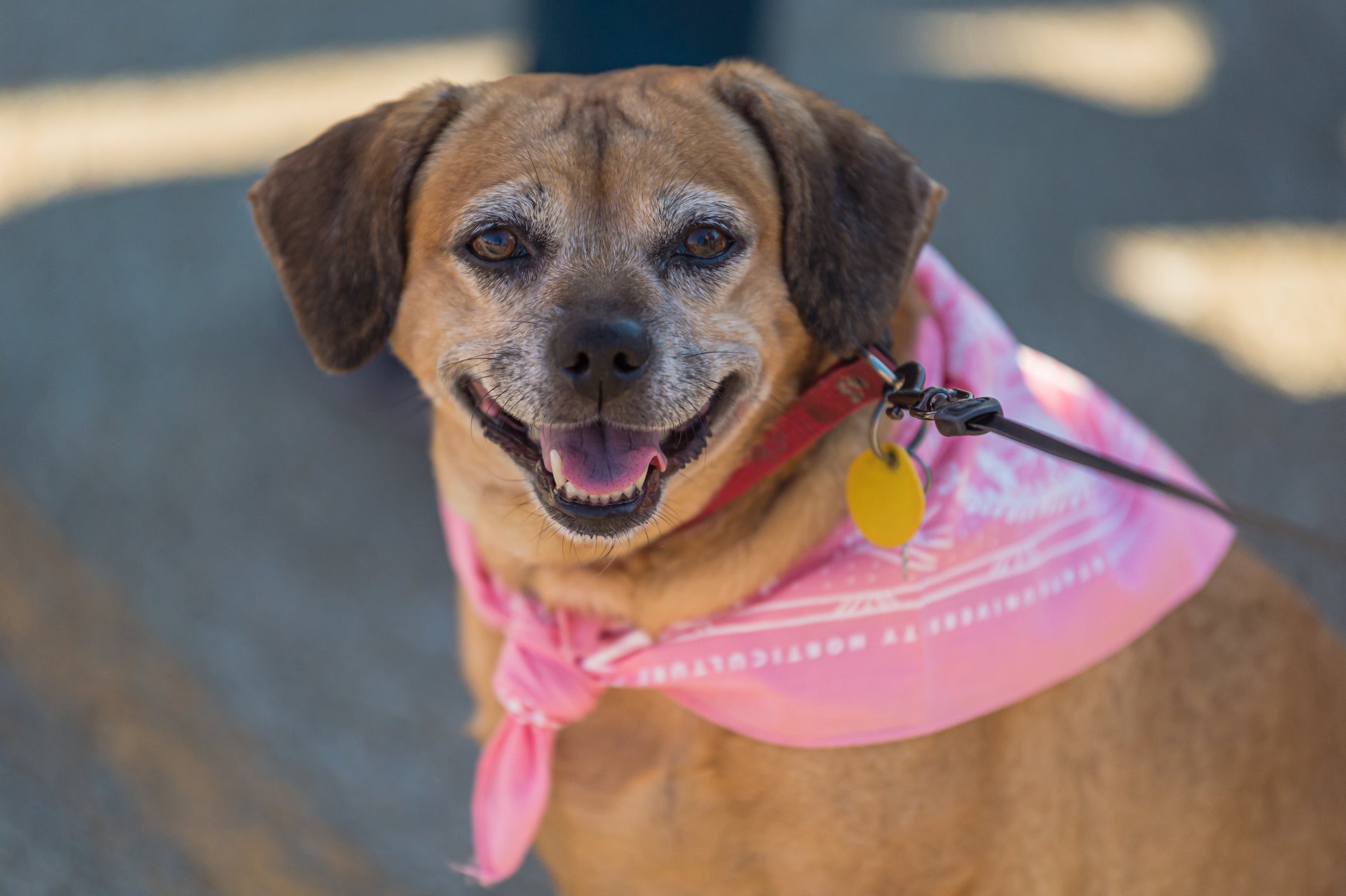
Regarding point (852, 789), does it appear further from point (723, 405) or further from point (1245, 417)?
point (1245, 417)

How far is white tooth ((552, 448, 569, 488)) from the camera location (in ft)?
6.84

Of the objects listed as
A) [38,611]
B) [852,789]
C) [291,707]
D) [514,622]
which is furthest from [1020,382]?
[38,611]

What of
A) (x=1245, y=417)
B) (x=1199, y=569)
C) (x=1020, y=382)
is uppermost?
(x=1020, y=382)

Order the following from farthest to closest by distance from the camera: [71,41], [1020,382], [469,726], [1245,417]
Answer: [71,41] → [1245,417] → [469,726] → [1020,382]

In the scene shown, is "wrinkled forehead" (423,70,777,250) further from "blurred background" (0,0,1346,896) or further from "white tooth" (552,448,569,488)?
"blurred background" (0,0,1346,896)

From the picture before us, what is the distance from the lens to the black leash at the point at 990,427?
6.03 ft

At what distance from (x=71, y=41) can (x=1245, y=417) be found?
6.00 m

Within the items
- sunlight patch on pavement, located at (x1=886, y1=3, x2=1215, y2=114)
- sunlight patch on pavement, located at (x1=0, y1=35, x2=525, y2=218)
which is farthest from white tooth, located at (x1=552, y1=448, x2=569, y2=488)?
sunlight patch on pavement, located at (x1=886, y1=3, x2=1215, y2=114)

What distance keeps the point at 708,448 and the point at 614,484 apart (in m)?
0.20

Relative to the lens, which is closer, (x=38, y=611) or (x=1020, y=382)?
(x=1020, y=382)

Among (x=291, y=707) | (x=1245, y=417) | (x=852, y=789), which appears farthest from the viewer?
(x=1245, y=417)

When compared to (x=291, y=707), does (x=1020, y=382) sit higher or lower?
higher

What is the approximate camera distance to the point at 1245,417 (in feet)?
15.0

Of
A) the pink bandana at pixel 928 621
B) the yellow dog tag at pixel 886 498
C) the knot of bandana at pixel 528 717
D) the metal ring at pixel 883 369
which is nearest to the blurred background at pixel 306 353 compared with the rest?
the knot of bandana at pixel 528 717
